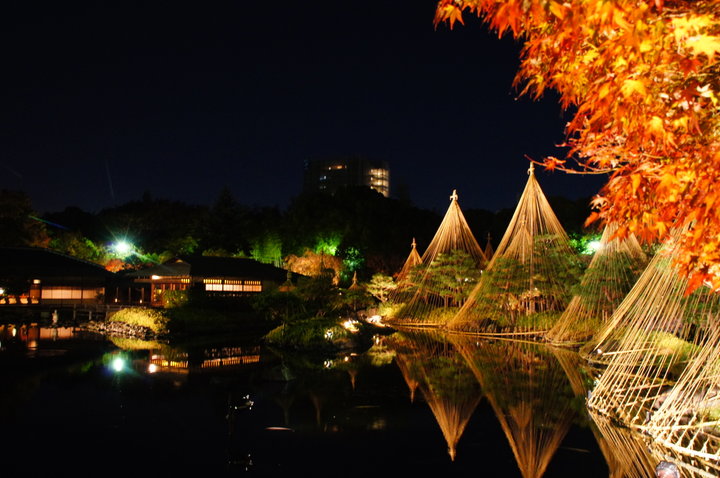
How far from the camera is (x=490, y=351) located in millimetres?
16438

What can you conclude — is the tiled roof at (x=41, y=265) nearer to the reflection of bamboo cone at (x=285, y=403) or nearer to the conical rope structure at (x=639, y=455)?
the reflection of bamboo cone at (x=285, y=403)

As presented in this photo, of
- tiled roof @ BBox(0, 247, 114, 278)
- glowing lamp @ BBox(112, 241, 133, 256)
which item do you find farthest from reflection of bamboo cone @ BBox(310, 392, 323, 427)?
glowing lamp @ BBox(112, 241, 133, 256)

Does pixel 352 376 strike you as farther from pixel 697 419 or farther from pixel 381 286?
pixel 381 286

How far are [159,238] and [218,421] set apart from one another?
40.3m

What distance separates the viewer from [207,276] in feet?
101

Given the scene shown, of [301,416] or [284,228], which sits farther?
[284,228]

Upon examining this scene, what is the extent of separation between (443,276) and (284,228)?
24.4m

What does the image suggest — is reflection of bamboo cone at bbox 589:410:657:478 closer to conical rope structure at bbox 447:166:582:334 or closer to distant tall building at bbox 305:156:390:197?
conical rope structure at bbox 447:166:582:334

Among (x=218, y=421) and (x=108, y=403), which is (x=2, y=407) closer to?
(x=108, y=403)

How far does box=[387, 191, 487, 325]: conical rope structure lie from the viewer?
23.6 meters

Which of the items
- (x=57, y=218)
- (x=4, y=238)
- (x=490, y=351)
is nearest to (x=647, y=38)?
(x=490, y=351)

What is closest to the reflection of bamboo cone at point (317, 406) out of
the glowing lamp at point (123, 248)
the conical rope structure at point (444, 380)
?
the conical rope structure at point (444, 380)

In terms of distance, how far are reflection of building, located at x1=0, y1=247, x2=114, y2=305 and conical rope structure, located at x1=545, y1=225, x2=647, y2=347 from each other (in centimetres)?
2554

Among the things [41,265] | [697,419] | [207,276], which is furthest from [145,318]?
[697,419]
